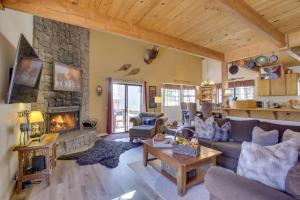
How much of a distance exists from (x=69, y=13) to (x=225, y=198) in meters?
2.79

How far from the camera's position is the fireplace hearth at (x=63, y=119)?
14.0 feet

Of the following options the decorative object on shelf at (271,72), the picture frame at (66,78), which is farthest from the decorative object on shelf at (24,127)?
the decorative object on shelf at (271,72)

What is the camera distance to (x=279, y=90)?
6.62 m

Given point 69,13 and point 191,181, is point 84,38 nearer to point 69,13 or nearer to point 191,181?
point 69,13

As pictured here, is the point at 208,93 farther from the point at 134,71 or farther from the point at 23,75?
the point at 23,75

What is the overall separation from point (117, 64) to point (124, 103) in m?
1.53

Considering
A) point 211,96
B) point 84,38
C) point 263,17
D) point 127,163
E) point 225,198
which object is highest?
point 84,38

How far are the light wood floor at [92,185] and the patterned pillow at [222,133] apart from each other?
174 cm

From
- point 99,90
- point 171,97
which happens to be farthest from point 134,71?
point 171,97

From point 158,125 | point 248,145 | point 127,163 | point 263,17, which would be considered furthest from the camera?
point 158,125

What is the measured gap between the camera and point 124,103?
6613 millimetres

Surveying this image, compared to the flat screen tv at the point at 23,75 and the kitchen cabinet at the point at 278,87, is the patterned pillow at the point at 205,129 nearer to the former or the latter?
the flat screen tv at the point at 23,75

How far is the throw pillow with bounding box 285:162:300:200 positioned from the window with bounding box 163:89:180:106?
22.2 ft

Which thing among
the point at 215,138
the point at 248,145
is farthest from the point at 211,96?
the point at 248,145
